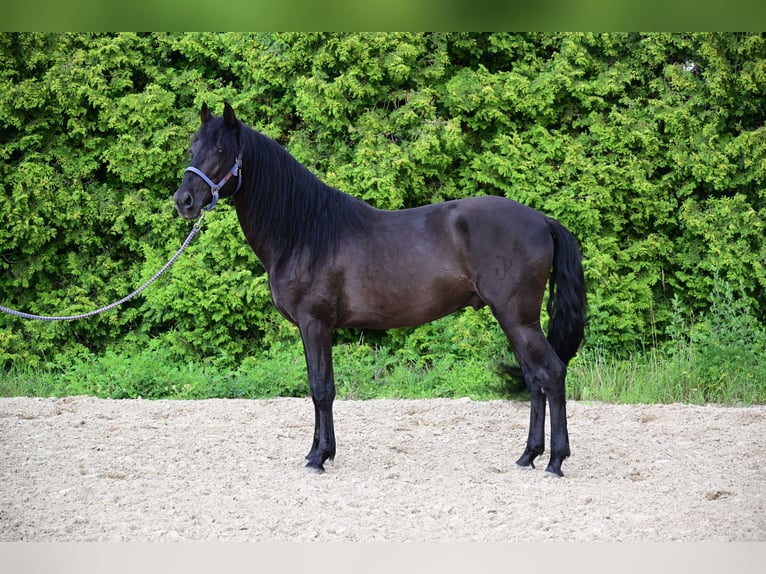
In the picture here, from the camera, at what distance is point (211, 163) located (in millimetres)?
4250

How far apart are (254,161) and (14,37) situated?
17.6ft

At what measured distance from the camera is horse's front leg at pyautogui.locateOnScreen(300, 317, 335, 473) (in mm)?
4457

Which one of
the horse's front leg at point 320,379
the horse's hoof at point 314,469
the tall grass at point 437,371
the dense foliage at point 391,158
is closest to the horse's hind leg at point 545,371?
the horse's front leg at point 320,379

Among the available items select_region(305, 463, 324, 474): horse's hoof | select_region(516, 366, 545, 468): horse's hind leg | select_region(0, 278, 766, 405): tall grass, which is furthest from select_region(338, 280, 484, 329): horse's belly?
select_region(0, 278, 766, 405): tall grass

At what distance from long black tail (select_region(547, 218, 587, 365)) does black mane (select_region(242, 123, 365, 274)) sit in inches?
47.0

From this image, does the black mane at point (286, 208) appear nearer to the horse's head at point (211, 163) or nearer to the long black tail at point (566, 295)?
the horse's head at point (211, 163)

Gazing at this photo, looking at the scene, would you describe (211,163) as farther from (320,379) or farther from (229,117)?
(320,379)

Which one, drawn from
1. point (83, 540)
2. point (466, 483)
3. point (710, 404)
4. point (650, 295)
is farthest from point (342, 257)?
point (650, 295)

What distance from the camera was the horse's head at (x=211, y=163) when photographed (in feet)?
13.9

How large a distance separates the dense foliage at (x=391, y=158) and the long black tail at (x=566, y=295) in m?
3.07

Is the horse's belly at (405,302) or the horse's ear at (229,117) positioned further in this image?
the horse's belly at (405,302)

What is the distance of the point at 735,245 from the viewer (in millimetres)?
7758

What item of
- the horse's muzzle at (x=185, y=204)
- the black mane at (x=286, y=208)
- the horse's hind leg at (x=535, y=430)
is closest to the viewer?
the horse's muzzle at (x=185, y=204)

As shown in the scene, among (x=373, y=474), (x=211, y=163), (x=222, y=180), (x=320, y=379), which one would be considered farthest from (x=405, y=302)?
(x=211, y=163)
